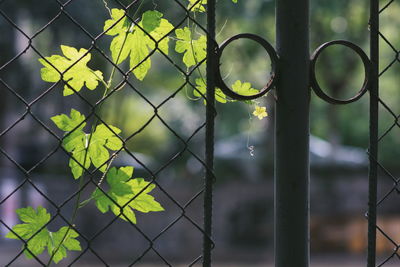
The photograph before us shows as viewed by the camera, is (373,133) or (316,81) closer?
(316,81)

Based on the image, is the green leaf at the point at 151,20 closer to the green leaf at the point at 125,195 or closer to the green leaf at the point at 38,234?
the green leaf at the point at 125,195

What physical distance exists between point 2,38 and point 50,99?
312cm

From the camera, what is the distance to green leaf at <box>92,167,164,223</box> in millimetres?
1071

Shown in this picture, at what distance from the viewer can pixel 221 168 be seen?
506 inches

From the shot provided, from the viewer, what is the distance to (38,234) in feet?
3.57

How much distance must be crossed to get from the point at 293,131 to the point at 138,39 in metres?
0.31

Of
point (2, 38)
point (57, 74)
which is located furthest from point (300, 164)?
point (2, 38)

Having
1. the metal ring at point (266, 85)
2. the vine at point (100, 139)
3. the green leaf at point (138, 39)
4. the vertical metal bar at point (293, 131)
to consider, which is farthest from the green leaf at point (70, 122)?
the vertical metal bar at point (293, 131)

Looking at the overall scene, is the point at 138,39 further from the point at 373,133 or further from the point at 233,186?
the point at 233,186

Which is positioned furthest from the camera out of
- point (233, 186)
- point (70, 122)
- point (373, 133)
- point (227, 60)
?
point (227, 60)

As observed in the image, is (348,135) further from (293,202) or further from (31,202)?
(293,202)

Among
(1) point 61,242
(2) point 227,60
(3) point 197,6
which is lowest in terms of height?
(1) point 61,242

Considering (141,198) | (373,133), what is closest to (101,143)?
(141,198)

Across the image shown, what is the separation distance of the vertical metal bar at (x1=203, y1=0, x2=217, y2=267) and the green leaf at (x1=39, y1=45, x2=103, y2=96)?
188 mm
